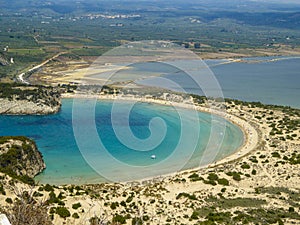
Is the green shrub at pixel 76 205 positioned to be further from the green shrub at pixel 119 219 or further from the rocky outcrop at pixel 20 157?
the rocky outcrop at pixel 20 157

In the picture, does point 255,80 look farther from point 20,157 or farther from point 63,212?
point 63,212

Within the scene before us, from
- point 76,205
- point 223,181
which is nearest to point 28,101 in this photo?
point 223,181

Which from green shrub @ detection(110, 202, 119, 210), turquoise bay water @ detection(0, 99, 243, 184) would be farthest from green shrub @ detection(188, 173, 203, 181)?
green shrub @ detection(110, 202, 119, 210)

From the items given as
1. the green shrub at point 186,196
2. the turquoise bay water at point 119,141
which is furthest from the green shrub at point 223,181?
the turquoise bay water at point 119,141

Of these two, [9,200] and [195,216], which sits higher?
[9,200]

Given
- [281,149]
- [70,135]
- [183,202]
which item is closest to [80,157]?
[70,135]

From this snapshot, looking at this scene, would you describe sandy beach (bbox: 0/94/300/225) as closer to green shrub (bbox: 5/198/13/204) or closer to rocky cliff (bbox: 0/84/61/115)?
green shrub (bbox: 5/198/13/204)
